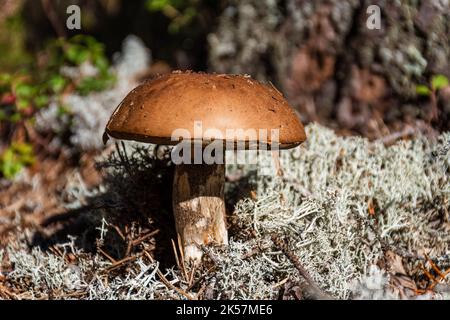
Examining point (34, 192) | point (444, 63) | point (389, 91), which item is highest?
point (444, 63)

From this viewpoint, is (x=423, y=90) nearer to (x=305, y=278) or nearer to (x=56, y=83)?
(x=305, y=278)

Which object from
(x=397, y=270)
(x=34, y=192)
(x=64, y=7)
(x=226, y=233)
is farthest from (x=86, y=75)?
(x=397, y=270)

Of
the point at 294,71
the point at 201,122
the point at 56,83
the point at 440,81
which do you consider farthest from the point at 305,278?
the point at 56,83

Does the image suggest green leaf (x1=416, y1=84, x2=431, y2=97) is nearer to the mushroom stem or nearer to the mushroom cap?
the mushroom cap

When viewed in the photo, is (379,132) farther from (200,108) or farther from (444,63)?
(200,108)

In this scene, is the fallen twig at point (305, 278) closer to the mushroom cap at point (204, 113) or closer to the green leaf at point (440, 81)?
the mushroom cap at point (204, 113)

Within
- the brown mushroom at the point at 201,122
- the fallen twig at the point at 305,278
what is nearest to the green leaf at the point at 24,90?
the brown mushroom at the point at 201,122
